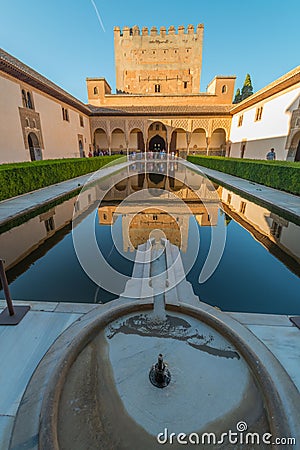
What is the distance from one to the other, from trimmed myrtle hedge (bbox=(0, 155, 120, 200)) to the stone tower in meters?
23.6

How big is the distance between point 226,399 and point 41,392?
43.4 inches

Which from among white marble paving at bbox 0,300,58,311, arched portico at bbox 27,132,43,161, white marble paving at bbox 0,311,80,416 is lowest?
white marble paving at bbox 0,300,58,311

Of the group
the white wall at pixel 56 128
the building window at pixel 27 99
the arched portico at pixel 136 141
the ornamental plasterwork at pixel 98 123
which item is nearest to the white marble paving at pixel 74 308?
the building window at pixel 27 99

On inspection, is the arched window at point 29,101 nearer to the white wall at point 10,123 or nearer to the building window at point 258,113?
the white wall at point 10,123

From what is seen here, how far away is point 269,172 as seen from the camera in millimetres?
8609

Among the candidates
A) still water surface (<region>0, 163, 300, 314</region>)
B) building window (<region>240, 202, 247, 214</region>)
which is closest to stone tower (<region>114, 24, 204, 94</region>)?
building window (<region>240, 202, 247, 214</region>)

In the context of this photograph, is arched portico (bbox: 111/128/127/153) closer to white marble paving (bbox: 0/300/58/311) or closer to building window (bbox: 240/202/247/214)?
building window (bbox: 240/202/247/214)

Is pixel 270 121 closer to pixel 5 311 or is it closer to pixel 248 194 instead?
pixel 248 194

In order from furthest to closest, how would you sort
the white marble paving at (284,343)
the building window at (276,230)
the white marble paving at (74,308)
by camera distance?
1. the building window at (276,230)
2. the white marble paving at (74,308)
3. the white marble paving at (284,343)

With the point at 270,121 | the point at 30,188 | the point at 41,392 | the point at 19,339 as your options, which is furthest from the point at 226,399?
the point at 270,121

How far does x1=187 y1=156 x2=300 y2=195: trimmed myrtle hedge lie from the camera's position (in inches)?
281

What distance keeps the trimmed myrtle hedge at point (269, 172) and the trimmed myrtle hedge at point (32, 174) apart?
8204 mm

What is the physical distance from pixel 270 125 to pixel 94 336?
16.9 meters

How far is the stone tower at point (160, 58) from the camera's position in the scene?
29031 mm
